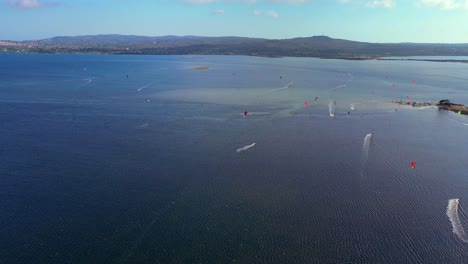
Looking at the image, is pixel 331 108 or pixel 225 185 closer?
pixel 225 185

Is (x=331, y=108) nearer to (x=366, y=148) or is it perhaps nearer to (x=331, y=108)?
(x=331, y=108)

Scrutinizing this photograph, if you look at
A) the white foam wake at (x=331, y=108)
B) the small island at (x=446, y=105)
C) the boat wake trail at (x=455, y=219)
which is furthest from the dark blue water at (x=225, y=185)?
the small island at (x=446, y=105)

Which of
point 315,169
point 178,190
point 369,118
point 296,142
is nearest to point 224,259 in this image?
point 178,190

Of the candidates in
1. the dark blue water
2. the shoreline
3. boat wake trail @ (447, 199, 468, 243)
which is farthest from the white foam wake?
boat wake trail @ (447, 199, 468, 243)

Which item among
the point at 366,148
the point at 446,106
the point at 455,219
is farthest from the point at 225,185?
the point at 446,106

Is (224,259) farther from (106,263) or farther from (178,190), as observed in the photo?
(178,190)

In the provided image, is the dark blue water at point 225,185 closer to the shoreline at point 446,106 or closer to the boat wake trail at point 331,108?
the boat wake trail at point 331,108
